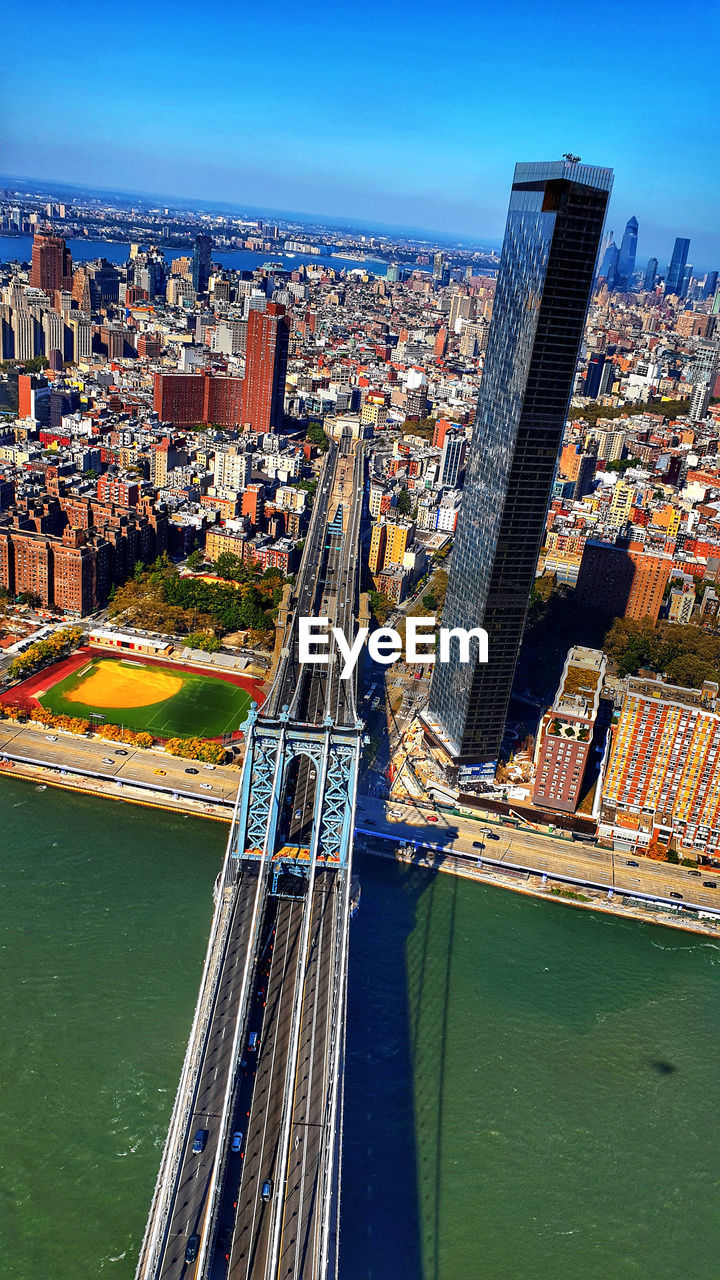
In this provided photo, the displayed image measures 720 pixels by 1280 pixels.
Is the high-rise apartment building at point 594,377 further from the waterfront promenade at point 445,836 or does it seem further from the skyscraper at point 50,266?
the waterfront promenade at point 445,836

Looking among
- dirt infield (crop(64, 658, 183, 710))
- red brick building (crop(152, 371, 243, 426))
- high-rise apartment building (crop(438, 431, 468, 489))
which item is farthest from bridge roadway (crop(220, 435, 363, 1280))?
red brick building (crop(152, 371, 243, 426))

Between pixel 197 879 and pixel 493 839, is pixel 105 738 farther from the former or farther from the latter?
pixel 493 839

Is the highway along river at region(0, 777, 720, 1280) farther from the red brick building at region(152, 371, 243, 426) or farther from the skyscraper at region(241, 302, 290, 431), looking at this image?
the red brick building at region(152, 371, 243, 426)

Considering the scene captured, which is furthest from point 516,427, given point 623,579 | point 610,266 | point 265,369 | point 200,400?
point 610,266

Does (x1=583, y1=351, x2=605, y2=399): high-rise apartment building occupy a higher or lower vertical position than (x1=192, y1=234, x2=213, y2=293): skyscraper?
lower

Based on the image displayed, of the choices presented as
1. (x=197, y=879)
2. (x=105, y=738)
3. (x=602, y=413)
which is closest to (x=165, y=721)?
(x=105, y=738)

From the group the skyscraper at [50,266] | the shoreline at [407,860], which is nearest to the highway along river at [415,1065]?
the shoreline at [407,860]
